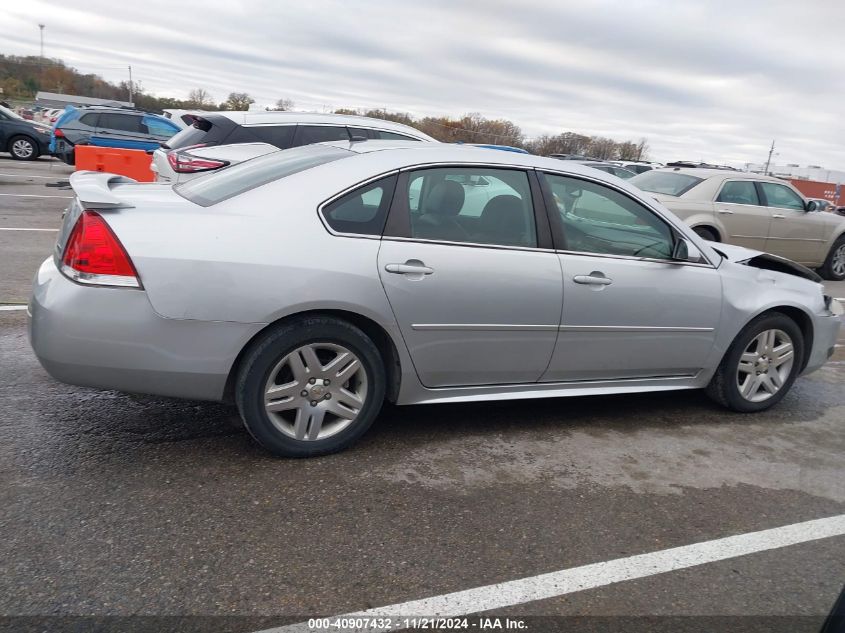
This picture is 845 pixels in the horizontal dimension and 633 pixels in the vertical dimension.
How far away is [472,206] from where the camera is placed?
3.78 meters

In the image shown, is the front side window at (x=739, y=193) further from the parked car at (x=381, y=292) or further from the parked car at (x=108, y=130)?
the parked car at (x=108, y=130)

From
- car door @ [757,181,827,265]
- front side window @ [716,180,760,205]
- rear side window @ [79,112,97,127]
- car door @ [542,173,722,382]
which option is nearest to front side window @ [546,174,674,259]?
car door @ [542,173,722,382]

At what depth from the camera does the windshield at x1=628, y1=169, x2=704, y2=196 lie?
32.4ft

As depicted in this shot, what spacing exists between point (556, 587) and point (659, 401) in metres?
2.47

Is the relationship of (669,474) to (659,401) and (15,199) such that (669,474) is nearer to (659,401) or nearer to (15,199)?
(659,401)

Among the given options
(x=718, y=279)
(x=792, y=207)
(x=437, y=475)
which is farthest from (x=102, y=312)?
(x=792, y=207)

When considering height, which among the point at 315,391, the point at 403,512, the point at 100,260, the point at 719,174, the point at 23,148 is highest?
the point at 719,174

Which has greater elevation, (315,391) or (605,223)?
(605,223)

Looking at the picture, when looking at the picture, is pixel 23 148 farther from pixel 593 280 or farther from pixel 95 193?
pixel 593 280

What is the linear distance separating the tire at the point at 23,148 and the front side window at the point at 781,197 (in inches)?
775

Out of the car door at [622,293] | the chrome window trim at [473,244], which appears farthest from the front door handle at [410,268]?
the car door at [622,293]

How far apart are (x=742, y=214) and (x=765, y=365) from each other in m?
6.03

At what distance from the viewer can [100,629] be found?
88.1 inches

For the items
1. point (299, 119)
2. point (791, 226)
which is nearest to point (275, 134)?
point (299, 119)
